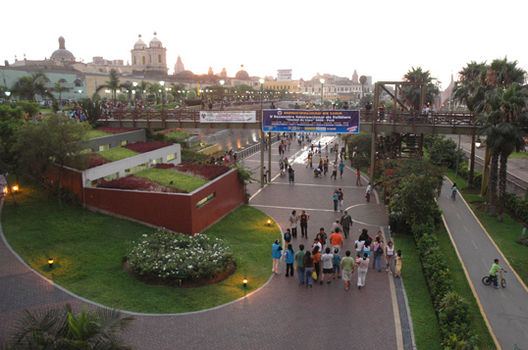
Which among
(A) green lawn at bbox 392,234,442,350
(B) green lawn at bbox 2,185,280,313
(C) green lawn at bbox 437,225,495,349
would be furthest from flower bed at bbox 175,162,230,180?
(C) green lawn at bbox 437,225,495,349

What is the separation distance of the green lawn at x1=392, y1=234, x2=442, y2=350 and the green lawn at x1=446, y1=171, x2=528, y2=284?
3.84 m

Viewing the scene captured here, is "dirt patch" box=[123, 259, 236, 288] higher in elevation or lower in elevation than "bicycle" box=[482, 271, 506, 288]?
higher

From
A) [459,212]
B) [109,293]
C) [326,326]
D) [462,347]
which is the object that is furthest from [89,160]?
[459,212]

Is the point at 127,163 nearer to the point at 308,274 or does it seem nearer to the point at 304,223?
the point at 304,223

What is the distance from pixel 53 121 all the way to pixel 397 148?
22.4m

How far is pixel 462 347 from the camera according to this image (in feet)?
29.2

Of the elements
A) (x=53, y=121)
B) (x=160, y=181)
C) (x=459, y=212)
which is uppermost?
(x=53, y=121)

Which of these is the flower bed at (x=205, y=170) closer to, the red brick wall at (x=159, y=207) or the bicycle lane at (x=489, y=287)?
the red brick wall at (x=159, y=207)

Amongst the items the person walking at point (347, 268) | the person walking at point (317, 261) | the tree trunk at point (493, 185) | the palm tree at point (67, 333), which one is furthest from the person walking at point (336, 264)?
the tree trunk at point (493, 185)

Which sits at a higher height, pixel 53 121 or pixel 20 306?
pixel 53 121

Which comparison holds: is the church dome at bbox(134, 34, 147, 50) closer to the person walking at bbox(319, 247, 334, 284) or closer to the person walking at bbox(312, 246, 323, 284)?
the person walking at bbox(312, 246, 323, 284)

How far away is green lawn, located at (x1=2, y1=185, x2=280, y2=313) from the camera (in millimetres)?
12305

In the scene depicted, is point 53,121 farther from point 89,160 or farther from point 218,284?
point 218,284

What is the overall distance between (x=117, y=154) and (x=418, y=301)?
18.0 meters
